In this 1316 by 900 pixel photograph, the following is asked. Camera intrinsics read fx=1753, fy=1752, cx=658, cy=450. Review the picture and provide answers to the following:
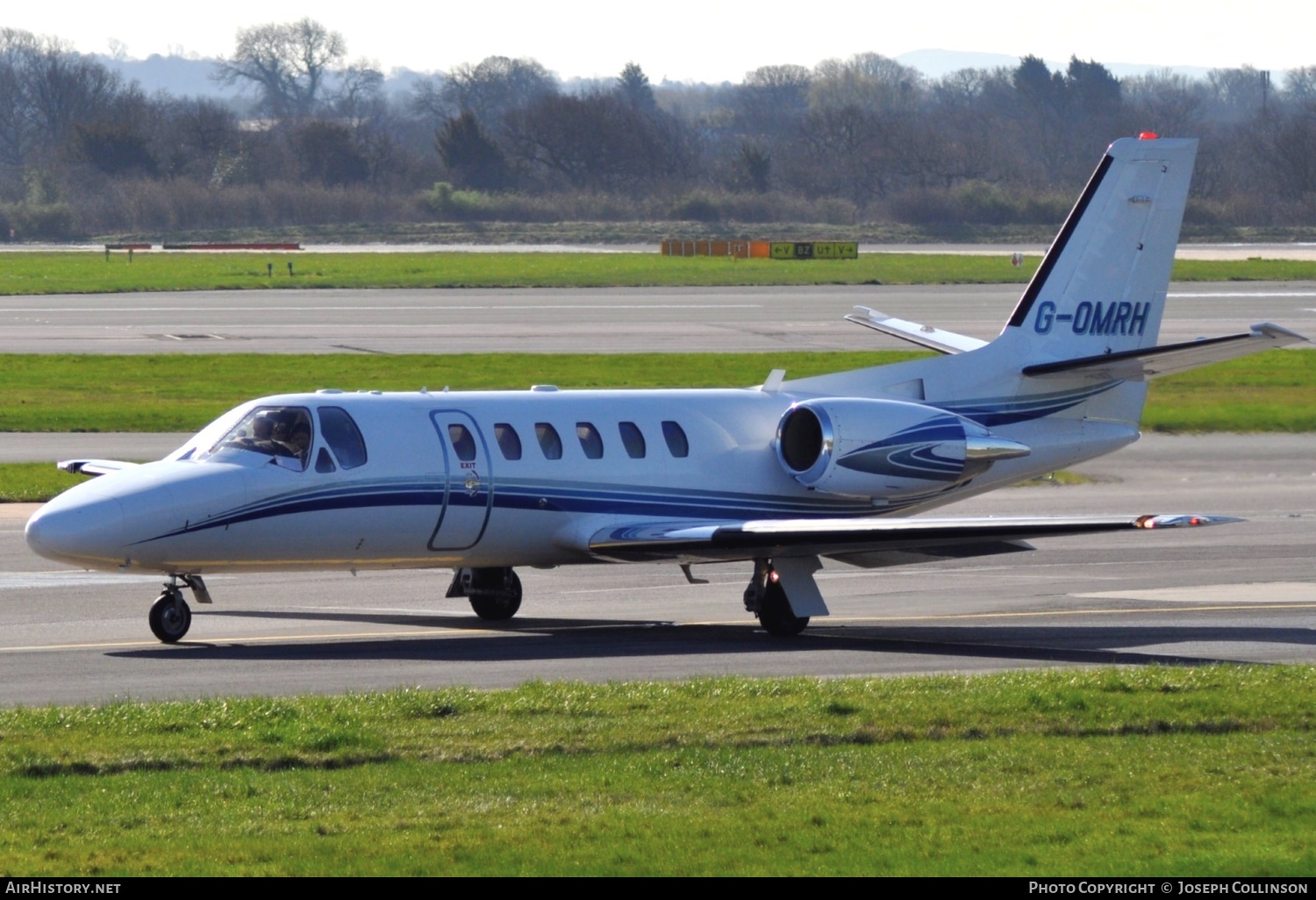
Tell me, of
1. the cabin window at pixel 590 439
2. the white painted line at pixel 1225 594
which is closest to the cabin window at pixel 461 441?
the cabin window at pixel 590 439

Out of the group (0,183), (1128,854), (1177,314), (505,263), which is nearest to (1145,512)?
(1128,854)

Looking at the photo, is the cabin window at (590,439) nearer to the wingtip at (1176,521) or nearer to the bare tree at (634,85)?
the wingtip at (1176,521)

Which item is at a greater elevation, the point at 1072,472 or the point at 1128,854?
the point at 1128,854

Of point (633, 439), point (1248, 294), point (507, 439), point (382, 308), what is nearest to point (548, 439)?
point (507, 439)

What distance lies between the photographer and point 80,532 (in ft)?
54.1

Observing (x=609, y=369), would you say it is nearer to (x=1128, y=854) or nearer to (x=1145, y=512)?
(x=1145, y=512)

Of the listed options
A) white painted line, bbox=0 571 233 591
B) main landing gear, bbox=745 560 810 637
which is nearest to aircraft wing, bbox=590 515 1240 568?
main landing gear, bbox=745 560 810 637

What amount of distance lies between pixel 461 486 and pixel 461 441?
1.86 feet

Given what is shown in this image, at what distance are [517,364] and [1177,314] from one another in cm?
2788

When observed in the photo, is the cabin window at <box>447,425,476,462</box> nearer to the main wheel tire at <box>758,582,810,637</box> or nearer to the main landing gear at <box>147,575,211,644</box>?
the main landing gear at <box>147,575,211,644</box>

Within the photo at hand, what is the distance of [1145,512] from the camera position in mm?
28078

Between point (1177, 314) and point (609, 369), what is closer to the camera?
point (609, 369)

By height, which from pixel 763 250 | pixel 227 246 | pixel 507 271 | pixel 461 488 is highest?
pixel 461 488

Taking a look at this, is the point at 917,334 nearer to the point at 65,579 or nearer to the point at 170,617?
the point at 170,617
